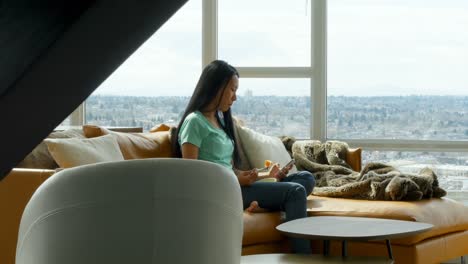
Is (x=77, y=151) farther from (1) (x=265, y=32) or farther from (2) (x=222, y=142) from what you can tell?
(1) (x=265, y=32)

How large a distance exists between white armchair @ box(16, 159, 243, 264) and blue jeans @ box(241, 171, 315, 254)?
245 centimetres

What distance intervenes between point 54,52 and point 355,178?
15.2ft

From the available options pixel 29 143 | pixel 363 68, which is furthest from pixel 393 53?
pixel 29 143

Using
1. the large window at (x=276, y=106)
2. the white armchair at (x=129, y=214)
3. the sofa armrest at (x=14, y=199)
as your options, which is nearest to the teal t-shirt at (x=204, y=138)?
the sofa armrest at (x=14, y=199)

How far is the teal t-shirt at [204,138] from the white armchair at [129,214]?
238 cm

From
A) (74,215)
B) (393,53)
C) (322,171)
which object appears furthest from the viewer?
(393,53)

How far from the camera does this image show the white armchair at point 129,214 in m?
1.69

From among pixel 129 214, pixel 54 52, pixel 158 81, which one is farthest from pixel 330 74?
pixel 54 52

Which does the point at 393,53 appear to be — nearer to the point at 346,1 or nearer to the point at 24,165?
the point at 346,1

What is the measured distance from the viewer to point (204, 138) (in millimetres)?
4195

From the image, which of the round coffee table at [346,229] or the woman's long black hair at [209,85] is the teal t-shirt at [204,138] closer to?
the woman's long black hair at [209,85]

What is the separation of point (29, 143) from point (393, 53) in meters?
5.54

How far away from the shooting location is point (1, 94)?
266 millimetres

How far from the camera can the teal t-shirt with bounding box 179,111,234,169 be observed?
4.16m
